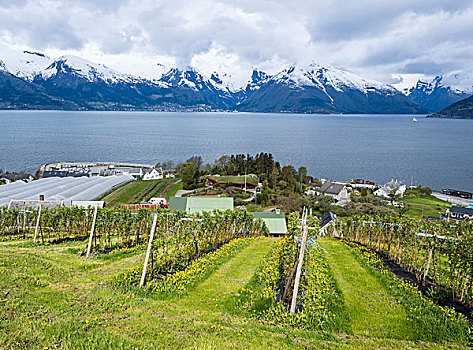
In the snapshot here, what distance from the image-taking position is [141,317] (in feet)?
25.8

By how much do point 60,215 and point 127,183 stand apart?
39734 millimetres

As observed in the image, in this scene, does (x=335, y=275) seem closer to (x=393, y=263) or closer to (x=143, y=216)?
(x=393, y=263)

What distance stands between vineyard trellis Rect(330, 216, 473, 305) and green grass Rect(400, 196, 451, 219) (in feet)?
94.5

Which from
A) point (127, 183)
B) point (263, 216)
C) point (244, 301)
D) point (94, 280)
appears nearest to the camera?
point (244, 301)

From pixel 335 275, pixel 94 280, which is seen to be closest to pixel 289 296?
pixel 335 275

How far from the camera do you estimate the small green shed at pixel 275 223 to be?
28.0 metres

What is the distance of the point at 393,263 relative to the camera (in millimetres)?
14836

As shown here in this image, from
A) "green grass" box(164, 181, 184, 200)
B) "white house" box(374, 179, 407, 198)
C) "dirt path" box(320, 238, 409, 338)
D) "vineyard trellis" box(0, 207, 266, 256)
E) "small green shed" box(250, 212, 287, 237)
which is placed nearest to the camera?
"dirt path" box(320, 238, 409, 338)

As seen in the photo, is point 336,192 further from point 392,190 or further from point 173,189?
point 173,189

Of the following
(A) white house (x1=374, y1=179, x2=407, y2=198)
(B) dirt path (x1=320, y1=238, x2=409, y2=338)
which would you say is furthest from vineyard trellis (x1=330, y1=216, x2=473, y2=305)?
(A) white house (x1=374, y1=179, x2=407, y2=198)

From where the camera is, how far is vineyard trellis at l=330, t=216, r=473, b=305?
1024cm

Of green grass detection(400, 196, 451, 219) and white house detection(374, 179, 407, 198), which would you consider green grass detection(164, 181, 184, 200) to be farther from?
white house detection(374, 179, 407, 198)

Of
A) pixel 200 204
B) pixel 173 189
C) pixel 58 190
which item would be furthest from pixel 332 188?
pixel 58 190

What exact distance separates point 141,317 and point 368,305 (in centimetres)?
650
